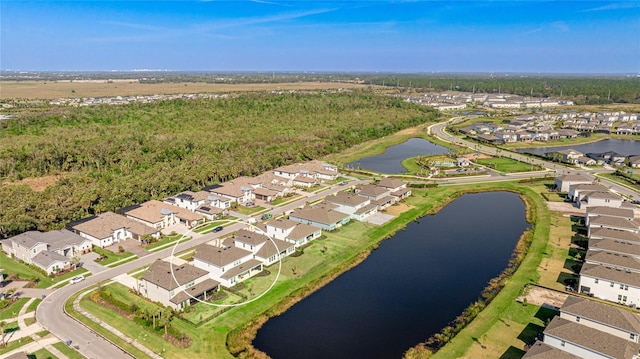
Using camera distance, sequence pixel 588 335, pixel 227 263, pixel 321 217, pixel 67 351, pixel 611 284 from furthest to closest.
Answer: pixel 321 217, pixel 227 263, pixel 611 284, pixel 67 351, pixel 588 335

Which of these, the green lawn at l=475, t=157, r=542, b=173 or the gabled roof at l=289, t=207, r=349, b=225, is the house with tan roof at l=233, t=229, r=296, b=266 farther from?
the green lawn at l=475, t=157, r=542, b=173

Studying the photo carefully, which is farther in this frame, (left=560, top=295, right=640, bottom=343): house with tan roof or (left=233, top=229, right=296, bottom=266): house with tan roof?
(left=233, top=229, right=296, bottom=266): house with tan roof

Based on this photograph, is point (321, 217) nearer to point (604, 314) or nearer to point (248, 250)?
point (248, 250)

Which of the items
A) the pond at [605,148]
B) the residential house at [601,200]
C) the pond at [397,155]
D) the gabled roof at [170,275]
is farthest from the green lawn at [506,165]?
the gabled roof at [170,275]

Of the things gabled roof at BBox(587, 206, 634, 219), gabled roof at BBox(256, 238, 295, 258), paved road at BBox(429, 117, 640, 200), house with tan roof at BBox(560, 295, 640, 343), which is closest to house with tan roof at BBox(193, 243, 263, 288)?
gabled roof at BBox(256, 238, 295, 258)

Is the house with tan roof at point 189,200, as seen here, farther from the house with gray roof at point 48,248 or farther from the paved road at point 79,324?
the house with gray roof at point 48,248

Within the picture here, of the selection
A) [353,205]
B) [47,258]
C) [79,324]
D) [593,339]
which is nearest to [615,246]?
[593,339]
